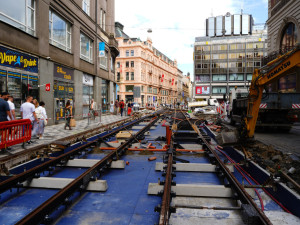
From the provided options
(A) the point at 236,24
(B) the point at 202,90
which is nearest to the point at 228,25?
(A) the point at 236,24

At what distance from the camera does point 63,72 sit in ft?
55.4

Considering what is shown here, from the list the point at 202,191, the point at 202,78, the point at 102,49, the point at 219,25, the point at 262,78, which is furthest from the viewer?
the point at 219,25

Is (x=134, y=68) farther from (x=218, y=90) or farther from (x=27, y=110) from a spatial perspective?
(x=27, y=110)

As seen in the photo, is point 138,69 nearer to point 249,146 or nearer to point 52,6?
point 52,6

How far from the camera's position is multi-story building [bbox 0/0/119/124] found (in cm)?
1166

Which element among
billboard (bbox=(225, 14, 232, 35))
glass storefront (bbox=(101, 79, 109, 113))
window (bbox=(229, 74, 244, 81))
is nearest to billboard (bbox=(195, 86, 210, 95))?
window (bbox=(229, 74, 244, 81))

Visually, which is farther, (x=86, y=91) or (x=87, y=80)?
(x=87, y=80)

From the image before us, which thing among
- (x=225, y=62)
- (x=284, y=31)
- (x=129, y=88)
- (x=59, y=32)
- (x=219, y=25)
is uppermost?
(x=219, y=25)

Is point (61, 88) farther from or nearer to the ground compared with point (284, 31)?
nearer to the ground

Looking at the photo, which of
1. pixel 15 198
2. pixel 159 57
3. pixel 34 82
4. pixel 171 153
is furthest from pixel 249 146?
pixel 159 57

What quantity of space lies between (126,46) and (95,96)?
139ft

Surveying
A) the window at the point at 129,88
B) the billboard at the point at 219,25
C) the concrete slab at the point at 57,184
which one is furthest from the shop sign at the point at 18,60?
the billboard at the point at 219,25

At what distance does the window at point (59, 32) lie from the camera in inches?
614

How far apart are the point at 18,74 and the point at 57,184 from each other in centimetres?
1018
